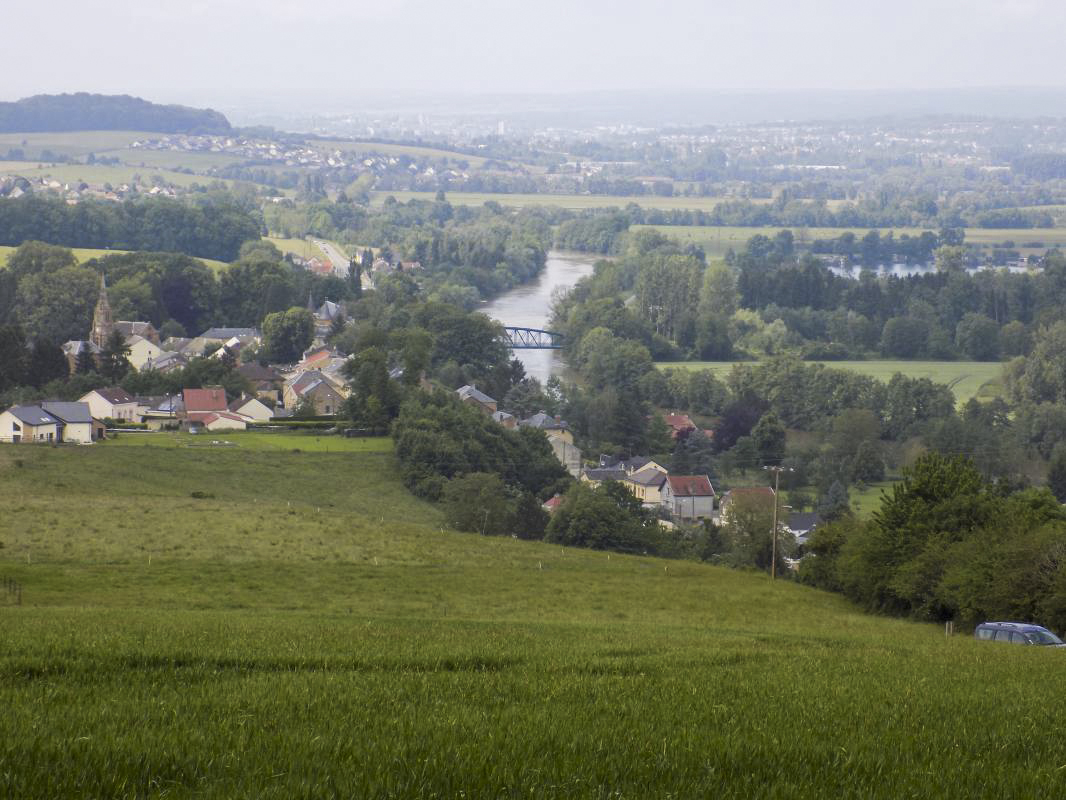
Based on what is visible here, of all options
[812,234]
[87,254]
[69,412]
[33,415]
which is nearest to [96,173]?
[87,254]

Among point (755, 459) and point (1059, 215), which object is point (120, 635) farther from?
point (1059, 215)

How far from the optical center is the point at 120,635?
34.4ft

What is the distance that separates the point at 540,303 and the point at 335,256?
25.4 metres

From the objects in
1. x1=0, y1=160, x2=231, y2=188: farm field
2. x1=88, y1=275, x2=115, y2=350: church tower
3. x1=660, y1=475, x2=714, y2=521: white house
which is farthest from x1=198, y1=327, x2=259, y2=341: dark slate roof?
x1=0, y1=160, x2=231, y2=188: farm field

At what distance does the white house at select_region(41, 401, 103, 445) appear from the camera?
4400 cm

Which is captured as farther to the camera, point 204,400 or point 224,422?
point 204,400

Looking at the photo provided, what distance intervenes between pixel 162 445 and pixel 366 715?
37.8 metres

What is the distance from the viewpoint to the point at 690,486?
4862 cm

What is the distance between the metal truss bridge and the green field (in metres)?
7.17

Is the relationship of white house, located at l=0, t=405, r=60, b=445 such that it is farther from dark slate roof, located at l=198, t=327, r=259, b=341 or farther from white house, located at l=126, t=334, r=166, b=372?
dark slate roof, located at l=198, t=327, r=259, b=341

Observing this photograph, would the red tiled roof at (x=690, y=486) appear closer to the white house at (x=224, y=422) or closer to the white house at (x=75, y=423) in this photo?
the white house at (x=224, y=422)

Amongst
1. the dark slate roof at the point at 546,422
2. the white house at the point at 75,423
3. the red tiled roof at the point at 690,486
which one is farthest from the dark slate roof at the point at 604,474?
the white house at the point at 75,423

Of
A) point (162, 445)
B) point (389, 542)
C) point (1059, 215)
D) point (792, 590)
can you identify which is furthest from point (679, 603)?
point (1059, 215)

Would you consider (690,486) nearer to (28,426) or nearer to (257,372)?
(28,426)
